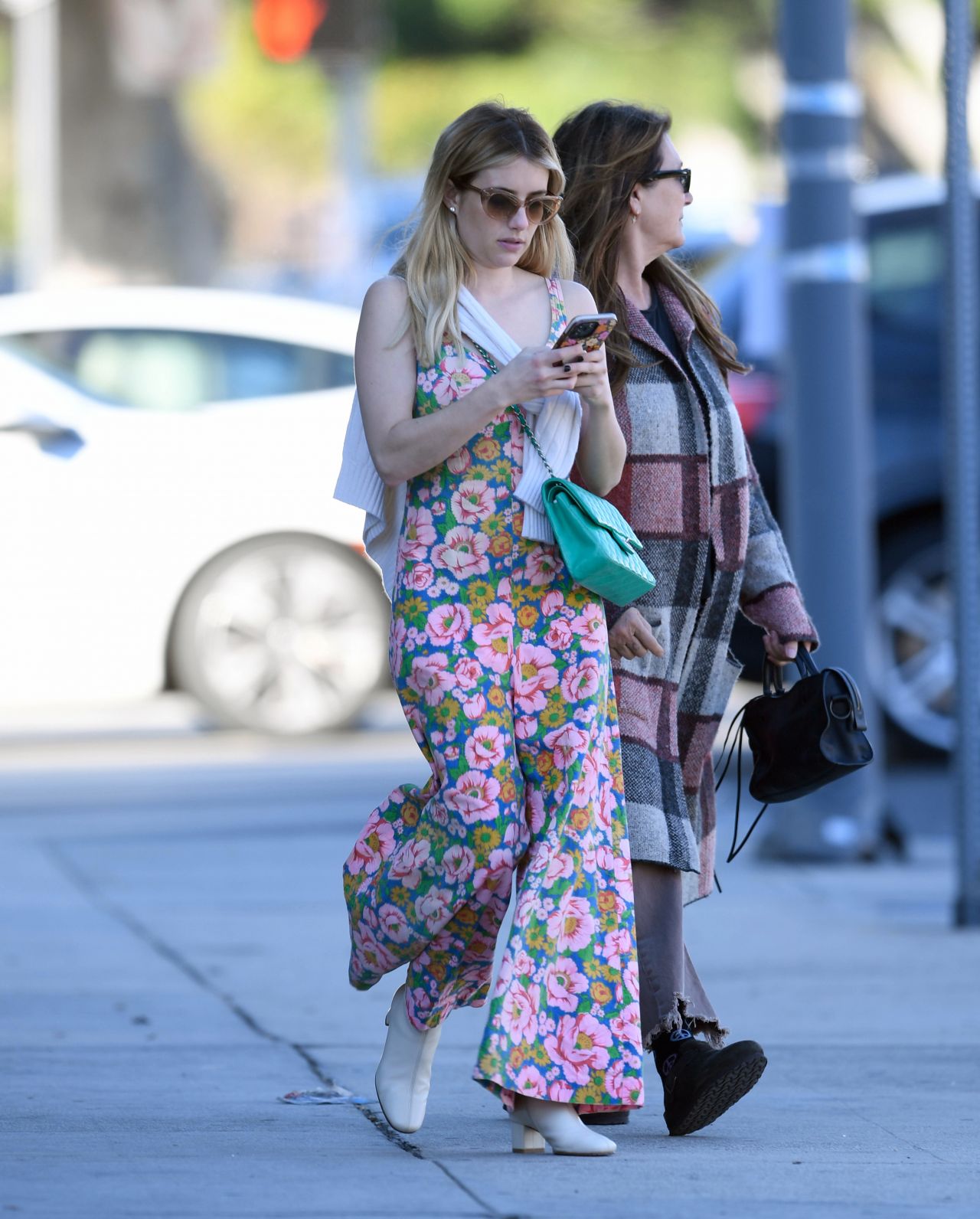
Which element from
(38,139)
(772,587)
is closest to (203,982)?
(772,587)

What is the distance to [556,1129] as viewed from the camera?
4152mm

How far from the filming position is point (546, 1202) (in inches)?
150

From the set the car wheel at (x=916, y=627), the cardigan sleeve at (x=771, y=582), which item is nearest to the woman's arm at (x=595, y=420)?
the cardigan sleeve at (x=771, y=582)

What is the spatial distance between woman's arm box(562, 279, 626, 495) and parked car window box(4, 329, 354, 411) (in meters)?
5.71

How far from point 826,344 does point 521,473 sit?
151 inches

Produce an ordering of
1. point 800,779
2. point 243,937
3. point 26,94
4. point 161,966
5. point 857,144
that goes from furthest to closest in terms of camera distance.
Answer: point 26,94 → point 857,144 → point 243,937 → point 161,966 → point 800,779

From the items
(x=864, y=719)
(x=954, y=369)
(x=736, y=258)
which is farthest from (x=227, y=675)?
(x=864, y=719)

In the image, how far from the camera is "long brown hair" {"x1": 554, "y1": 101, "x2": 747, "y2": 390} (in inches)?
177

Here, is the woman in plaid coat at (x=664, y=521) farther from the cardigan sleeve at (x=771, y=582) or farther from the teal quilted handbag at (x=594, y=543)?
the teal quilted handbag at (x=594, y=543)

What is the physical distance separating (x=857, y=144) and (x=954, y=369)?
143cm

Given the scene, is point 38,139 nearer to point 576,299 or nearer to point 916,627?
point 916,627

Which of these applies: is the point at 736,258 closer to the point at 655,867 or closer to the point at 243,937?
the point at 243,937

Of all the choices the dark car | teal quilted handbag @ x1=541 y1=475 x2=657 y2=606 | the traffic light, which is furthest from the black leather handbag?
the traffic light

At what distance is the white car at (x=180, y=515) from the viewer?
9.58 m
